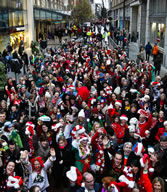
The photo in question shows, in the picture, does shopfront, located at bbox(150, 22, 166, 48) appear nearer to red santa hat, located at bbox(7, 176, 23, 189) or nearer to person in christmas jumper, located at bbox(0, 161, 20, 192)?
person in christmas jumper, located at bbox(0, 161, 20, 192)

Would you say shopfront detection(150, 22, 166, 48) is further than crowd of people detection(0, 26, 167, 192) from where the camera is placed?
Yes

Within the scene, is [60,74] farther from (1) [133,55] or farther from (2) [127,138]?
(1) [133,55]

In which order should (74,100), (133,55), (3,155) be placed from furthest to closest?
(133,55) < (74,100) < (3,155)

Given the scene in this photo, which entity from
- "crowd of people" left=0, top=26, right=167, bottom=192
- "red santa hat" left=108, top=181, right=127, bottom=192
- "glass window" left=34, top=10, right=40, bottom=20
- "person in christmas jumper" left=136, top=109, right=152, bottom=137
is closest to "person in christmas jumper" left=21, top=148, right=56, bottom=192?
"crowd of people" left=0, top=26, right=167, bottom=192

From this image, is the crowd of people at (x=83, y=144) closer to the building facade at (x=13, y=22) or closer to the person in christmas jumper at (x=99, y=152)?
the person in christmas jumper at (x=99, y=152)

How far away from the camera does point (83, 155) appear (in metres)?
5.28

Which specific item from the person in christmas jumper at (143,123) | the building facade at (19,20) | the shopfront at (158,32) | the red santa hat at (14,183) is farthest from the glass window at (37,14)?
the red santa hat at (14,183)

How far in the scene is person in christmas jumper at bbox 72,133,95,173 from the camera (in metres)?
5.29

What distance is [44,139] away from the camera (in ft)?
18.9

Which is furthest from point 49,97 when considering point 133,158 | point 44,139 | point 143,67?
point 143,67

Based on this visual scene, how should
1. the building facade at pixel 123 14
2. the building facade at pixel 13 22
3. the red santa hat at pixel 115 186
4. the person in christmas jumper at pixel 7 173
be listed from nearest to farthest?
the red santa hat at pixel 115 186 < the person in christmas jumper at pixel 7 173 < the building facade at pixel 13 22 < the building facade at pixel 123 14

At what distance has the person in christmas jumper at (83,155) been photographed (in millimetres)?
5285

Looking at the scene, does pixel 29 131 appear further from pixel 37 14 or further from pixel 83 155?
pixel 37 14

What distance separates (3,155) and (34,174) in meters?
0.94
